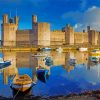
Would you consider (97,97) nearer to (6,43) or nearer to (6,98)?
(6,98)

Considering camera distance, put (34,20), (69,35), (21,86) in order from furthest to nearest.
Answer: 1. (69,35)
2. (34,20)
3. (21,86)

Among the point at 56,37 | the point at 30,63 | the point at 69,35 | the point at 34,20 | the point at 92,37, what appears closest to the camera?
the point at 30,63

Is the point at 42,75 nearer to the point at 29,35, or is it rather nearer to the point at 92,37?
the point at 29,35

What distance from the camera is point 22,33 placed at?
7019 centimetres

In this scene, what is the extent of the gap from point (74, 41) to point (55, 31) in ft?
22.3

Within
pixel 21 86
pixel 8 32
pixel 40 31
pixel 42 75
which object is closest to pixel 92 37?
pixel 40 31

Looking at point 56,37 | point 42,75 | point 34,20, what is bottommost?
point 42,75

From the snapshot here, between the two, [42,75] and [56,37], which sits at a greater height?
[56,37]

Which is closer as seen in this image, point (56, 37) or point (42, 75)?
point (42, 75)

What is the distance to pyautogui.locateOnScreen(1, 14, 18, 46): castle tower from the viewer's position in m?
Answer: 68.9

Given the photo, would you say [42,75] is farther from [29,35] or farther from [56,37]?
[56,37]

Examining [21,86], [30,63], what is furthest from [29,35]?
[21,86]

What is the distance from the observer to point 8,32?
69188 mm

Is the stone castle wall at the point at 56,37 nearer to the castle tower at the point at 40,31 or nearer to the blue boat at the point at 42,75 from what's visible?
the castle tower at the point at 40,31
